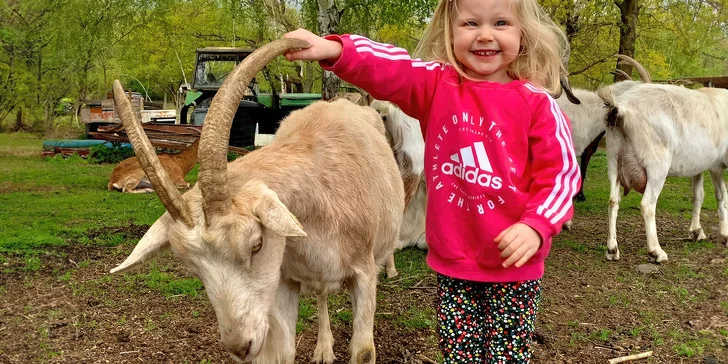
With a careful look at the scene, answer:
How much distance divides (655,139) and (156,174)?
234 inches

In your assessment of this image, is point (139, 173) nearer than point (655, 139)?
No

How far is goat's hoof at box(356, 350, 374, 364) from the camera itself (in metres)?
3.19

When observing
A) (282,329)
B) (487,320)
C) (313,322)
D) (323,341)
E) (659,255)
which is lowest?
(313,322)

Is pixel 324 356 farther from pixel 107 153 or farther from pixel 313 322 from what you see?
pixel 107 153

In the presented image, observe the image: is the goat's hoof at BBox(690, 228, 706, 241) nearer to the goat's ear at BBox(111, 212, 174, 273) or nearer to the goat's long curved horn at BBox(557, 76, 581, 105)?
the goat's long curved horn at BBox(557, 76, 581, 105)

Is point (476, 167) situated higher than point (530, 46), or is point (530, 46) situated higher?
point (530, 46)

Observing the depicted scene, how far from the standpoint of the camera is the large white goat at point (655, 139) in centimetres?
666

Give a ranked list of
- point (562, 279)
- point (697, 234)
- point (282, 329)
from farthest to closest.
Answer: point (697, 234) < point (562, 279) < point (282, 329)

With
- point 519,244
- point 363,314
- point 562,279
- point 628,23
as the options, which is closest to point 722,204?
point 562,279

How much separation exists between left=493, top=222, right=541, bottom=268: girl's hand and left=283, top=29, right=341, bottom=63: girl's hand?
0.96m

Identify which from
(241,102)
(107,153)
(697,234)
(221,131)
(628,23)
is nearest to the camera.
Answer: (221,131)

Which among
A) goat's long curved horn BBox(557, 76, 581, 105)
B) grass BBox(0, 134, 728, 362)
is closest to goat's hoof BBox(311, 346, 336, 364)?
grass BBox(0, 134, 728, 362)

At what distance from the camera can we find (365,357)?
126 inches

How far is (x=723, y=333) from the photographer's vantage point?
4602 mm
